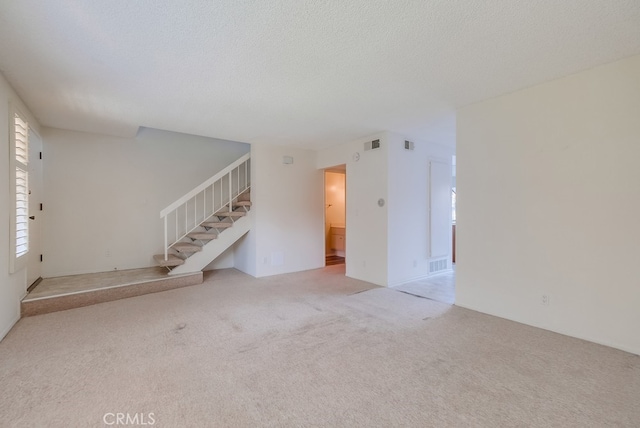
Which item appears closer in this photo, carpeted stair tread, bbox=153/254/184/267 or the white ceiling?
the white ceiling

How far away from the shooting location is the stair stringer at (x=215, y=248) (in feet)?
15.6

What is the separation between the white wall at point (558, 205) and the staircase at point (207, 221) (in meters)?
3.75

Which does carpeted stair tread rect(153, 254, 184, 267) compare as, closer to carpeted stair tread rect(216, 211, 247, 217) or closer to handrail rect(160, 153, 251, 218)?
handrail rect(160, 153, 251, 218)

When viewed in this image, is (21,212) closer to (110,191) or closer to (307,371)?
(110,191)

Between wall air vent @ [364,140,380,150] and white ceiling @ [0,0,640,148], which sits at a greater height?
white ceiling @ [0,0,640,148]

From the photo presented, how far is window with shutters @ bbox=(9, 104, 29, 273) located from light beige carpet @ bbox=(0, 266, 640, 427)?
30.6 inches

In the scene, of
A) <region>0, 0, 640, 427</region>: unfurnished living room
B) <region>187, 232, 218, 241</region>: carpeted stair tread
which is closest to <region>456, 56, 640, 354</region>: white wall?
Result: <region>0, 0, 640, 427</region>: unfurnished living room

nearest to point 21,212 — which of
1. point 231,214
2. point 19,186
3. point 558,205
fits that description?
point 19,186

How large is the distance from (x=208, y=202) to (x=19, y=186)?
2.80m

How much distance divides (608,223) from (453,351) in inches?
70.9

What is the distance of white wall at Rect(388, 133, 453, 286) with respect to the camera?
461 cm

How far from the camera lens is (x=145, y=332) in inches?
112

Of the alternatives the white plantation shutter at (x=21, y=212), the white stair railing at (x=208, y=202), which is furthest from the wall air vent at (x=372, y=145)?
the white plantation shutter at (x=21, y=212)

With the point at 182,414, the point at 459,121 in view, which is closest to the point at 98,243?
the point at 182,414
